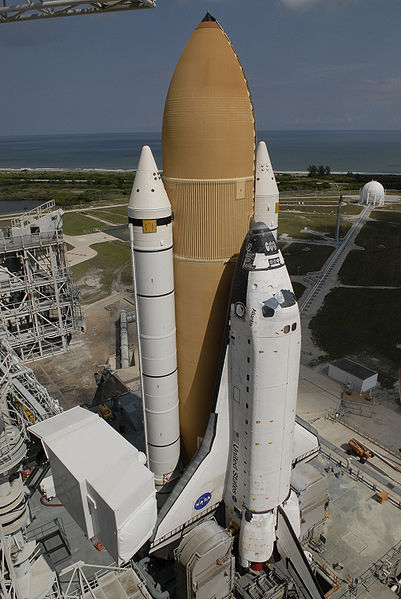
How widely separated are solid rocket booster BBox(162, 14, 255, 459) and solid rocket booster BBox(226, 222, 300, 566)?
55.5 inches

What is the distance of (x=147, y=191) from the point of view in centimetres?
1218

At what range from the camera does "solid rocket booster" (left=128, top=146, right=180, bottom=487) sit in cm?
1228

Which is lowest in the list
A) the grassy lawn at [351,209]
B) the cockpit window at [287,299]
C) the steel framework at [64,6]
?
the grassy lawn at [351,209]

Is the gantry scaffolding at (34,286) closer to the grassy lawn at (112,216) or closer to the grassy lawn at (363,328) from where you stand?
the grassy lawn at (363,328)

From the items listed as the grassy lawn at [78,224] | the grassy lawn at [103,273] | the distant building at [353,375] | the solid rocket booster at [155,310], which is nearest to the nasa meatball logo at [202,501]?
the solid rocket booster at [155,310]

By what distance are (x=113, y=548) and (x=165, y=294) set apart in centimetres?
683

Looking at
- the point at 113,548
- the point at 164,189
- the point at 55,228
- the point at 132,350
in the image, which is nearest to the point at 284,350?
the point at 164,189

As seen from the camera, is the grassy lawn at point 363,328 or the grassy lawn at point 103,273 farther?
the grassy lawn at point 103,273

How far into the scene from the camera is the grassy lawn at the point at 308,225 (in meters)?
63.3

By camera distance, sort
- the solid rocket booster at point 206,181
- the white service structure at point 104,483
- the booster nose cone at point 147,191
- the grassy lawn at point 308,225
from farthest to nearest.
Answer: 1. the grassy lawn at point 308,225
2. the booster nose cone at point 147,191
3. the solid rocket booster at point 206,181
4. the white service structure at point 104,483

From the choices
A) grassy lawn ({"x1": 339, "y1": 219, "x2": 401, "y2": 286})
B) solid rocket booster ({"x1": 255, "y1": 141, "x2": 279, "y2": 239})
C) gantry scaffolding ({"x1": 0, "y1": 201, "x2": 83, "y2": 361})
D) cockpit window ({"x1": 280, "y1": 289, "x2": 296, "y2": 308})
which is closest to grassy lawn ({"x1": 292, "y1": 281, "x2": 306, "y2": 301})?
grassy lawn ({"x1": 339, "y1": 219, "x2": 401, "y2": 286})

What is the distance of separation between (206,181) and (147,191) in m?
1.70

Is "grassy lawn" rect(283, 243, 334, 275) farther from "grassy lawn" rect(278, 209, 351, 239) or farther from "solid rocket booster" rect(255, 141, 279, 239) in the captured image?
"solid rocket booster" rect(255, 141, 279, 239)

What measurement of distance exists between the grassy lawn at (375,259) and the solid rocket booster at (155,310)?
32581 mm
